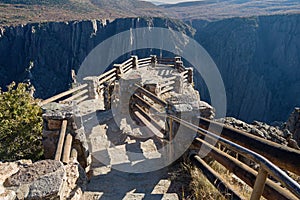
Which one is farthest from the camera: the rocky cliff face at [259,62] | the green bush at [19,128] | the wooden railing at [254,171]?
the rocky cliff face at [259,62]

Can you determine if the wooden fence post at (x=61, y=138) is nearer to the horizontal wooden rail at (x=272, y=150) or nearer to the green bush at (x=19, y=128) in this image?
the green bush at (x=19, y=128)

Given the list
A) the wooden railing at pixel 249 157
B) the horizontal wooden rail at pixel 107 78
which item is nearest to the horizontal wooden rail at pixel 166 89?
the horizontal wooden rail at pixel 107 78

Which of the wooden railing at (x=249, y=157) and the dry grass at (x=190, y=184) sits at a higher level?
the wooden railing at (x=249, y=157)

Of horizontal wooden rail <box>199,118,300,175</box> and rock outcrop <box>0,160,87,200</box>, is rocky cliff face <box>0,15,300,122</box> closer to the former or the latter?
horizontal wooden rail <box>199,118,300,175</box>

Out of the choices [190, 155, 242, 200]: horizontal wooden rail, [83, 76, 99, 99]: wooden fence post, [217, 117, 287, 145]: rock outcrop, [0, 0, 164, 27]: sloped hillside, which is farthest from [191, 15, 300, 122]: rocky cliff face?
[190, 155, 242, 200]: horizontal wooden rail

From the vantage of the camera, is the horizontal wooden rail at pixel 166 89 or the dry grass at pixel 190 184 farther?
the horizontal wooden rail at pixel 166 89

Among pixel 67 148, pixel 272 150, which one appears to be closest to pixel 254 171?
pixel 272 150

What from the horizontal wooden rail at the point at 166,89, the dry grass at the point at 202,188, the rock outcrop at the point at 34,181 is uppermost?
the rock outcrop at the point at 34,181
